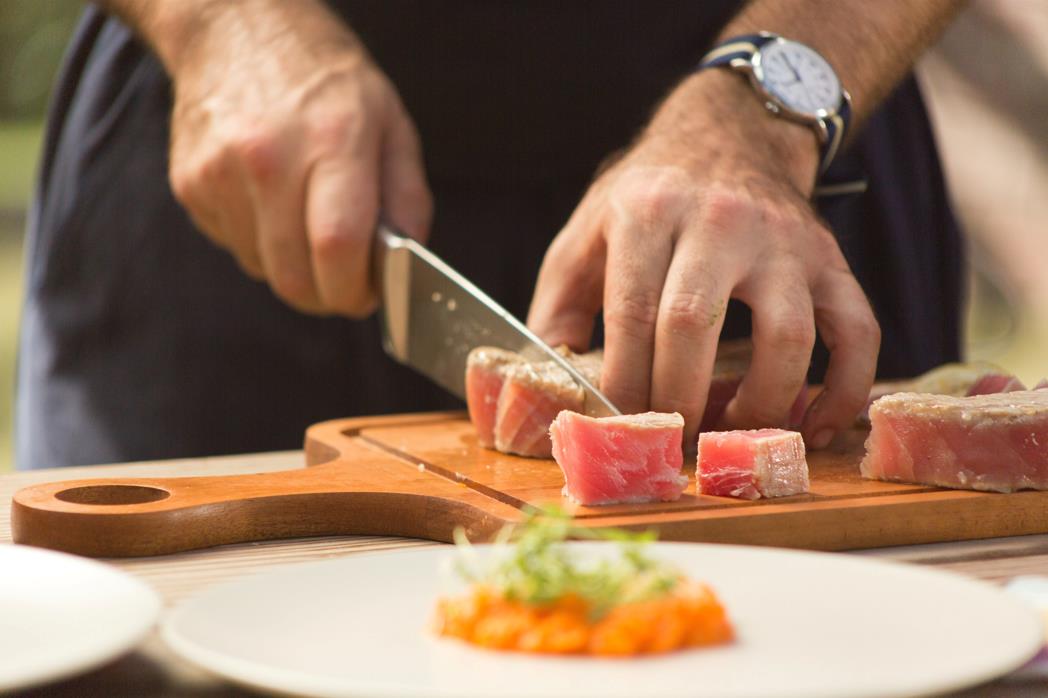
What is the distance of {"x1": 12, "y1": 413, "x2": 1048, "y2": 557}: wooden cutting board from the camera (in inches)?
65.3

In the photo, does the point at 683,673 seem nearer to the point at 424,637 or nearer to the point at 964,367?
the point at 424,637

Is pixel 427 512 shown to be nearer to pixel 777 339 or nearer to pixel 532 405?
pixel 532 405

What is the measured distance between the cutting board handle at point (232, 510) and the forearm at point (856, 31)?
119 centimetres

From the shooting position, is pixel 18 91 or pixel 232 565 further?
pixel 18 91

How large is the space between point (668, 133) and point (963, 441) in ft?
2.52

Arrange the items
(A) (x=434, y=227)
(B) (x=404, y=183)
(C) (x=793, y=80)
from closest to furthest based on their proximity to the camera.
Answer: (C) (x=793, y=80) → (B) (x=404, y=183) → (A) (x=434, y=227)

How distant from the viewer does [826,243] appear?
7.01ft

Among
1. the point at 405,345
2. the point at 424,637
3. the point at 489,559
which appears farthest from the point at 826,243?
the point at 424,637

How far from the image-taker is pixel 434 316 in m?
2.51

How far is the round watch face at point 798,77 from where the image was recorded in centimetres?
243

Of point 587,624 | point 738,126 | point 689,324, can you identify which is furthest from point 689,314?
point 587,624

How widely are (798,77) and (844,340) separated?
0.56m

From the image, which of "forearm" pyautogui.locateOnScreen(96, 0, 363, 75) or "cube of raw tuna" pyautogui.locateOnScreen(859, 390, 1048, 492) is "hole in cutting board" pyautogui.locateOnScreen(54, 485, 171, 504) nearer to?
"cube of raw tuna" pyautogui.locateOnScreen(859, 390, 1048, 492)

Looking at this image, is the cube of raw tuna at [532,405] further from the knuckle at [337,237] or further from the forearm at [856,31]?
the forearm at [856,31]
